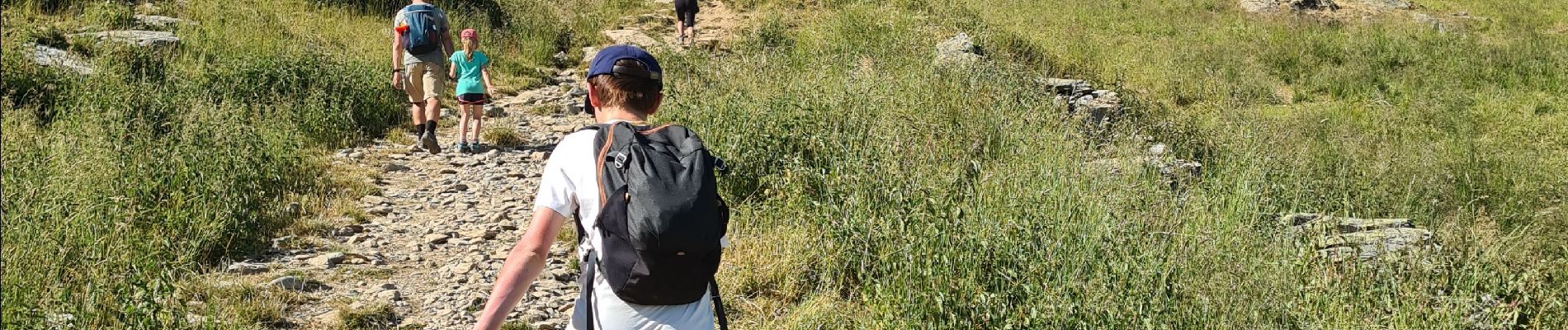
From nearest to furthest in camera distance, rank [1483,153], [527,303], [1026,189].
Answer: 1. [527,303]
2. [1026,189]
3. [1483,153]

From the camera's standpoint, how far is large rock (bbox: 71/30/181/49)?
9992mm

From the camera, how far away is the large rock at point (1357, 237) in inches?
228

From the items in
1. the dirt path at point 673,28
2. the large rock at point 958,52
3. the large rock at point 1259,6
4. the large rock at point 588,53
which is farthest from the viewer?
the large rock at point 1259,6

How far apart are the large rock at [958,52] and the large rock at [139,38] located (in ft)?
25.4

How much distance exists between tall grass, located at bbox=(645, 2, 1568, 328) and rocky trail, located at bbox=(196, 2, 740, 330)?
124 centimetres

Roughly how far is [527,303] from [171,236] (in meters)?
1.86

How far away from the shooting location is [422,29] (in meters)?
8.70

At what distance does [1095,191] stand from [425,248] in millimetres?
4033

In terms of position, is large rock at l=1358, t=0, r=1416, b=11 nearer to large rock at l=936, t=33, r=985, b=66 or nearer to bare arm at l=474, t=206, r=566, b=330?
large rock at l=936, t=33, r=985, b=66

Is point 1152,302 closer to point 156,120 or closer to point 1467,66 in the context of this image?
point 156,120

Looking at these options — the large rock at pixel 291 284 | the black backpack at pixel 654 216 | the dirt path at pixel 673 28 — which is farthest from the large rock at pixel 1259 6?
the black backpack at pixel 654 216

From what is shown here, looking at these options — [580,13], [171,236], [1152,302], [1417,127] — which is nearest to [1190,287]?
[1152,302]

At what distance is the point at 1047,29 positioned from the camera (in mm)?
16531

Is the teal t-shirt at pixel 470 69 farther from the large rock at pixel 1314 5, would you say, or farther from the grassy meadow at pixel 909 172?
the large rock at pixel 1314 5
